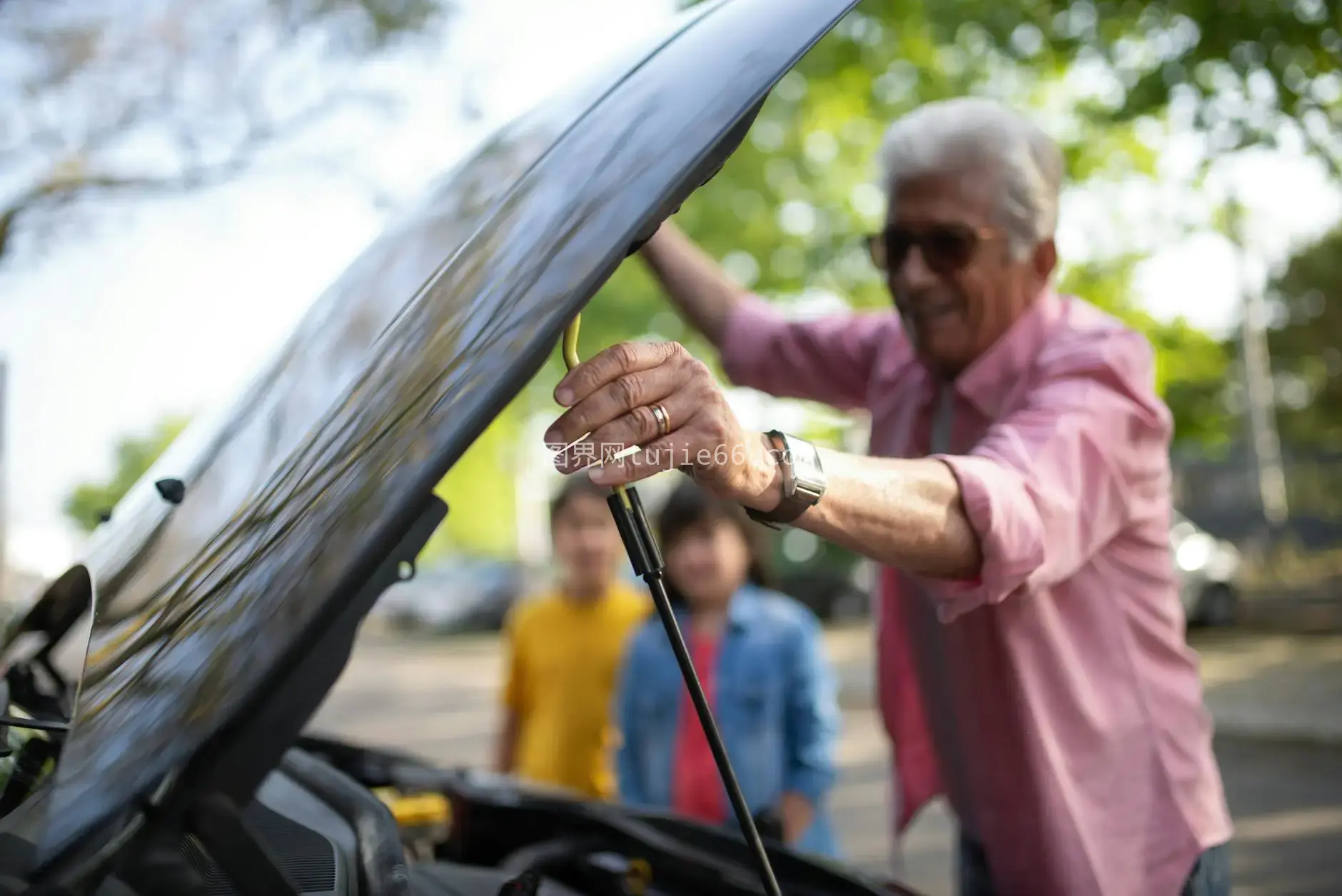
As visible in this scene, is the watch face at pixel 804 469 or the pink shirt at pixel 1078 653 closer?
the watch face at pixel 804 469

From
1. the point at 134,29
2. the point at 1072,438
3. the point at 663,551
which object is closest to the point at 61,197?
the point at 134,29

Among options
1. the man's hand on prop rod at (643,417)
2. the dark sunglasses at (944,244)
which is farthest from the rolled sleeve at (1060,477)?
the man's hand on prop rod at (643,417)

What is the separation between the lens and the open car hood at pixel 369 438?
0.92m

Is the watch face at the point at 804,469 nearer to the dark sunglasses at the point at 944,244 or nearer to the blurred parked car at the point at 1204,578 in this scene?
the dark sunglasses at the point at 944,244

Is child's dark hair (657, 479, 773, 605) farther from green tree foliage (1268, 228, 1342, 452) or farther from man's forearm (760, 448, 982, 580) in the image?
green tree foliage (1268, 228, 1342, 452)

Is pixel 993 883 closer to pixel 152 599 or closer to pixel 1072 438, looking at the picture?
pixel 1072 438

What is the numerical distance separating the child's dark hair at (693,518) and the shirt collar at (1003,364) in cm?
156

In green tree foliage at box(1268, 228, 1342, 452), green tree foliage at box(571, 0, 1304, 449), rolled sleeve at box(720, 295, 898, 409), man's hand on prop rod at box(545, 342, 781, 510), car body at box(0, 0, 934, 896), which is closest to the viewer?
car body at box(0, 0, 934, 896)

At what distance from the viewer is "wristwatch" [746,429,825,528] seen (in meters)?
1.29

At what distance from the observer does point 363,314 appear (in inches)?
59.5

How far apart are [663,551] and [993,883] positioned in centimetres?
184

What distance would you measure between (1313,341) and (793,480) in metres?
26.5

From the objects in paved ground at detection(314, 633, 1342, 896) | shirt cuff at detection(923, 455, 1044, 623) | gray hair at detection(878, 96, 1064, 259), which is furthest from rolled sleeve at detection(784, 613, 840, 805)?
shirt cuff at detection(923, 455, 1044, 623)

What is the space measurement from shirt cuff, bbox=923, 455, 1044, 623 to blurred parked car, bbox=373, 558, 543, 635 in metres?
21.9
